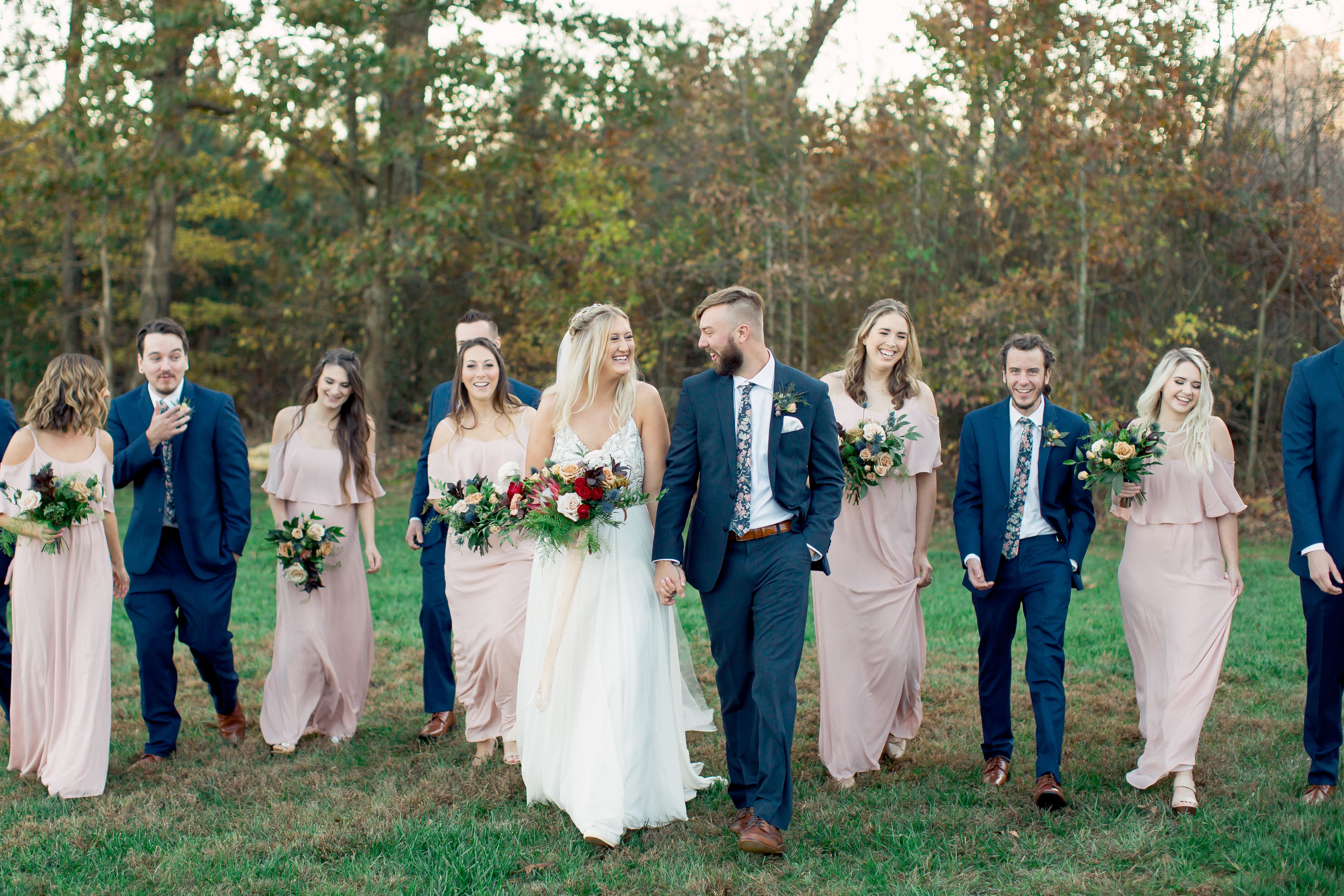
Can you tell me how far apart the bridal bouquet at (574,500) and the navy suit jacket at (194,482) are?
2.14 metres

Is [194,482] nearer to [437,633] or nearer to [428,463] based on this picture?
[428,463]

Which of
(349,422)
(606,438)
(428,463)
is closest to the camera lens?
(606,438)

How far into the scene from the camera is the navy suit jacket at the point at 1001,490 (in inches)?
224

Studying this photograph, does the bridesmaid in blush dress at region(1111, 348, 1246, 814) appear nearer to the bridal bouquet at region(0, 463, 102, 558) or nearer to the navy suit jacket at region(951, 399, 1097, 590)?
the navy suit jacket at region(951, 399, 1097, 590)

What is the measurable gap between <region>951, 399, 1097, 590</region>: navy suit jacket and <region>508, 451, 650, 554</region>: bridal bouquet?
1793 millimetres

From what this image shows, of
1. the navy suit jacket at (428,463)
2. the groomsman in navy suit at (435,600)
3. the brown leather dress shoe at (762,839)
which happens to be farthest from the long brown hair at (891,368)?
the brown leather dress shoe at (762,839)

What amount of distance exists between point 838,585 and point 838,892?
197cm

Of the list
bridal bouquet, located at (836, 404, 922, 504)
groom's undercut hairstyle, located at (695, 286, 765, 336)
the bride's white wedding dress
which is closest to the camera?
groom's undercut hairstyle, located at (695, 286, 765, 336)

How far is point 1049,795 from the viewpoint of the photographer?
17.5ft

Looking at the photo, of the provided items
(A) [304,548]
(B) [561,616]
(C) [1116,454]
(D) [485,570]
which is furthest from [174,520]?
(C) [1116,454]

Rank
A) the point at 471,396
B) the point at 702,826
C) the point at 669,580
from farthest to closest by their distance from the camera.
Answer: the point at 471,396, the point at 702,826, the point at 669,580

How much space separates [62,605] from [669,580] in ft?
10.9

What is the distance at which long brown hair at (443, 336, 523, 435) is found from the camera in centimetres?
677

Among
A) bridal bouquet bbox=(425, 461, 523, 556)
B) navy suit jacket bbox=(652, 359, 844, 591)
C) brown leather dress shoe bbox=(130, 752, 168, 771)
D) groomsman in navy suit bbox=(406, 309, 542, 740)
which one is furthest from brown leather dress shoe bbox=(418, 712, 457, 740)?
navy suit jacket bbox=(652, 359, 844, 591)
